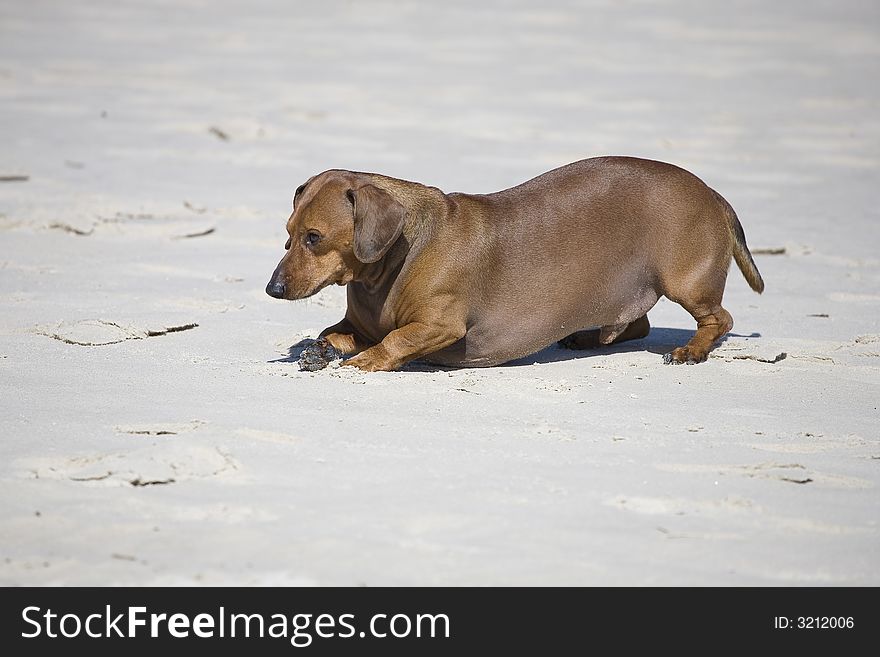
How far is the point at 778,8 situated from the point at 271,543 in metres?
13.8

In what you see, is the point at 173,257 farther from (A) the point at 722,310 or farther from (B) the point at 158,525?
(B) the point at 158,525

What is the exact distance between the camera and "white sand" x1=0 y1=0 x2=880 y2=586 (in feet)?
A: 12.3

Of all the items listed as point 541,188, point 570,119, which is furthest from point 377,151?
point 541,188

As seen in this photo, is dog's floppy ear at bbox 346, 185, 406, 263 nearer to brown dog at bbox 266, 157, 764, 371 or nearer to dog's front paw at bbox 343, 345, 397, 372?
brown dog at bbox 266, 157, 764, 371

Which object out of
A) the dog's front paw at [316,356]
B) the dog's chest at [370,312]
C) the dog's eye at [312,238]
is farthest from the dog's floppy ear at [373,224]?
the dog's front paw at [316,356]

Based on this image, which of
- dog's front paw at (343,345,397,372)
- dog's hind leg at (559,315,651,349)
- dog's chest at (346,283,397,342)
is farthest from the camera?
dog's hind leg at (559,315,651,349)

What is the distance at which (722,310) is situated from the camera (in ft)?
20.6

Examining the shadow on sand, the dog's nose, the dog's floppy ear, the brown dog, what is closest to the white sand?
the shadow on sand

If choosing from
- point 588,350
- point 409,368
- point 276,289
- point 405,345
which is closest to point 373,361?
point 405,345

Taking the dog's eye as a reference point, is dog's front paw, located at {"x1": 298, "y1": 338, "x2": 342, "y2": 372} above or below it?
below

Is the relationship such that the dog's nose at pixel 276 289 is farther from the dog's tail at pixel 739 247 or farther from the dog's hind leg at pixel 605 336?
the dog's tail at pixel 739 247

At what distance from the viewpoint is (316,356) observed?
5578 mm

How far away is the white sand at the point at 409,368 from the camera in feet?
12.3

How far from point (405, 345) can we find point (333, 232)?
1.98 feet
